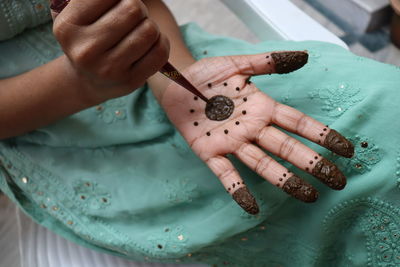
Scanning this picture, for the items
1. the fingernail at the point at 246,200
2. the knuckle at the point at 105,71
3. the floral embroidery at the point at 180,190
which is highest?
the knuckle at the point at 105,71

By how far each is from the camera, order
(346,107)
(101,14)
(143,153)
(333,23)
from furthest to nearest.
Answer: (333,23) < (143,153) < (346,107) < (101,14)

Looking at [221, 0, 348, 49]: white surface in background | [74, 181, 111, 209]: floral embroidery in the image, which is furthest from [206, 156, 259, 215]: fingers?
[221, 0, 348, 49]: white surface in background

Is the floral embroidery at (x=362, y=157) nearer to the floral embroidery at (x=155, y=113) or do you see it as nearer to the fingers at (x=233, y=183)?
the fingers at (x=233, y=183)

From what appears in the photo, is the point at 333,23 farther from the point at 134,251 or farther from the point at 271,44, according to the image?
the point at 134,251

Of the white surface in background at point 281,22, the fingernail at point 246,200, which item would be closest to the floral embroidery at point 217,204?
the fingernail at point 246,200

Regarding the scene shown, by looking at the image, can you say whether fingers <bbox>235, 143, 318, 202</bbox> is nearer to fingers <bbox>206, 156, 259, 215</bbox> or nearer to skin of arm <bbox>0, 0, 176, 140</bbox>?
fingers <bbox>206, 156, 259, 215</bbox>

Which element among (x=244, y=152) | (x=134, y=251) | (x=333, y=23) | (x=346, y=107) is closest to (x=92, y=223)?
(x=134, y=251)
